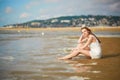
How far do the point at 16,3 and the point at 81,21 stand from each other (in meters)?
1.34

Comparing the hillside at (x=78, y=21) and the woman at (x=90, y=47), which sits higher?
the hillside at (x=78, y=21)

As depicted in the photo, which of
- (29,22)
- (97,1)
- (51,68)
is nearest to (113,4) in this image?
(97,1)

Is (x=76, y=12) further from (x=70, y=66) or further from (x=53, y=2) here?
(x=70, y=66)

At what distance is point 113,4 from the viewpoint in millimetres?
5176

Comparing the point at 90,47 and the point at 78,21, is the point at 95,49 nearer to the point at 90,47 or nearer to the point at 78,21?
the point at 90,47

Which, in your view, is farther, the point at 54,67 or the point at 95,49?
the point at 95,49

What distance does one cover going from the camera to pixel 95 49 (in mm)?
4387

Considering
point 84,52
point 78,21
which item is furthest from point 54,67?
point 78,21

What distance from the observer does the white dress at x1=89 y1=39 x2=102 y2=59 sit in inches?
173

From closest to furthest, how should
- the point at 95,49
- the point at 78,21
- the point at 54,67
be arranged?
the point at 54,67 → the point at 95,49 → the point at 78,21

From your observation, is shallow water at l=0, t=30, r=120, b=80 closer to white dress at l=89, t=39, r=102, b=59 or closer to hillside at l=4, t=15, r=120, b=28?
white dress at l=89, t=39, r=102, b=59

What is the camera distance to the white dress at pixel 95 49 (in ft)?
14.4

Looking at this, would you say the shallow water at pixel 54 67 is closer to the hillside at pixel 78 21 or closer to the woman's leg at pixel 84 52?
the woman's leg at pixel 84 52

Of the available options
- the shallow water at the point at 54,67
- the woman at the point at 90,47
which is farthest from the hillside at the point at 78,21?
the woman at the point at 90,47
